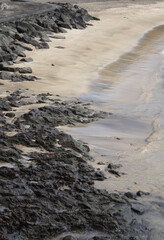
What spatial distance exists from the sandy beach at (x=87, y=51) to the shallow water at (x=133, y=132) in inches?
23.9

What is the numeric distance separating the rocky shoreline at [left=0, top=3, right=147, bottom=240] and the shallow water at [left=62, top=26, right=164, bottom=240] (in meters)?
0.22

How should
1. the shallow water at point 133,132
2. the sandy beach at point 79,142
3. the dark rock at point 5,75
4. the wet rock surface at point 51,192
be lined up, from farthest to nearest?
the dark rock at point 5,75, the shallow water at point 133,132, the sandy beach at point 79,142, the wet rock surface at point 51,192

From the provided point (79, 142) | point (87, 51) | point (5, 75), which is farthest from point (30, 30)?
point (79, 142)

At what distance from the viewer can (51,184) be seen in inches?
246

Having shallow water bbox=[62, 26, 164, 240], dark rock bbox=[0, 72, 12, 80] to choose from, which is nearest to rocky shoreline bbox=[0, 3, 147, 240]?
shallow water bbox=[62, 26, 164, 240]

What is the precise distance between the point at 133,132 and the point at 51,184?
Result: 319cm

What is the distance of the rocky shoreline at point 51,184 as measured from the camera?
5457 millimetres

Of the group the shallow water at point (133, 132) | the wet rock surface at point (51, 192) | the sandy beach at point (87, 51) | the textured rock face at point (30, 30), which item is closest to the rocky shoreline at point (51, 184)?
the wet rock surface at point (51, 192)

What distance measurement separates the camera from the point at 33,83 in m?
12.3

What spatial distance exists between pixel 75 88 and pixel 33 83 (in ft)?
3.55

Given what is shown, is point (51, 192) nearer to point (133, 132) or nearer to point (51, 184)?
point (51, 184)

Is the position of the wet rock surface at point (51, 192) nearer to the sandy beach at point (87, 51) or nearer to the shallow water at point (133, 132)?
the shallow water at point (133, 132)

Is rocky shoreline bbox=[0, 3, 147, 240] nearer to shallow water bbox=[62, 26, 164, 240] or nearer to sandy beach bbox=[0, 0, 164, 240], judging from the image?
sandy beach bbox=[0, 0, 164, 240]

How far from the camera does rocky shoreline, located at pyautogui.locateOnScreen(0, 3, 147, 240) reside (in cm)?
546
